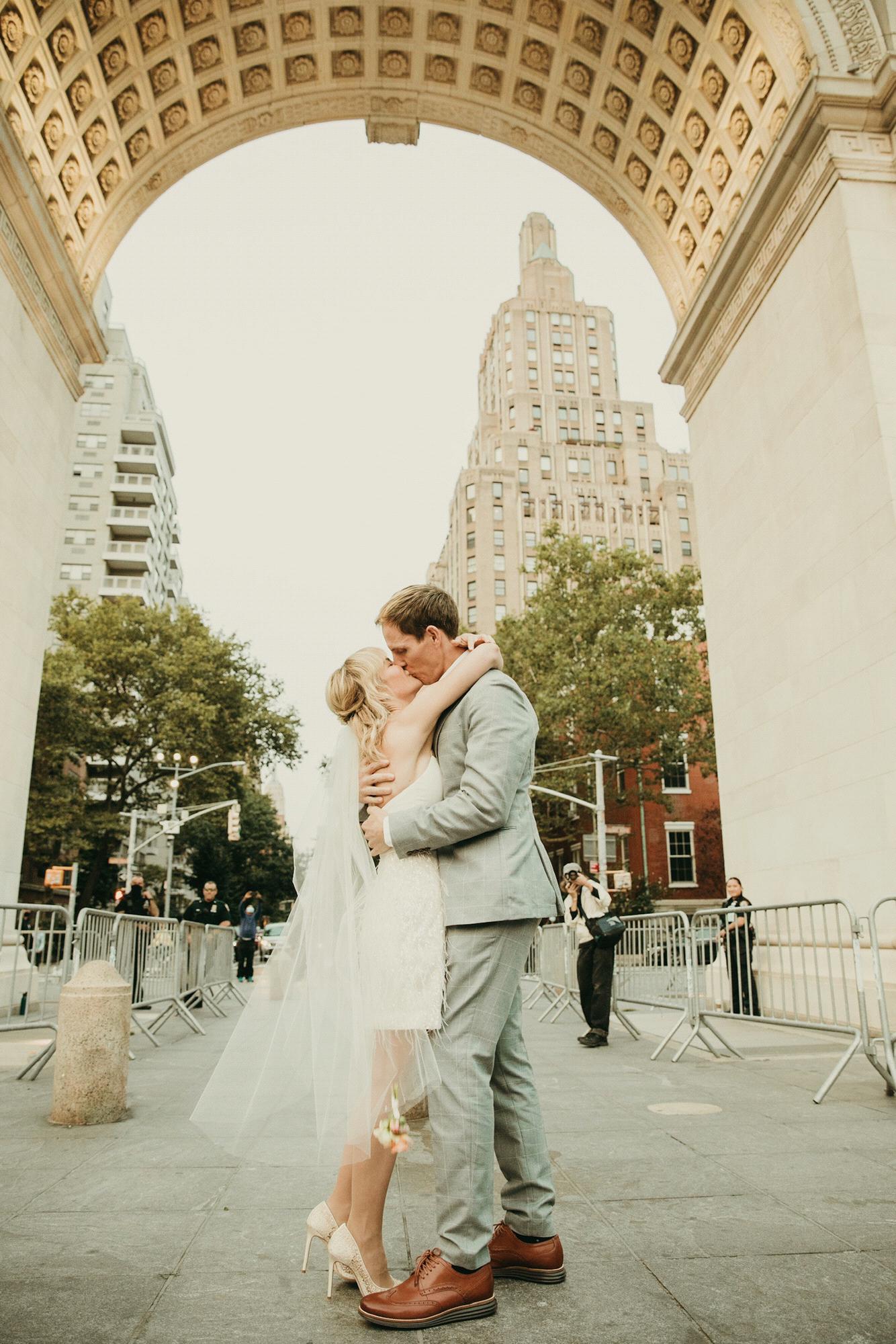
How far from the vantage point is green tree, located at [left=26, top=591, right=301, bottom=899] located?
38.3 meters

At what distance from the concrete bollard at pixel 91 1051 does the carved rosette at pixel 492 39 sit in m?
16.8

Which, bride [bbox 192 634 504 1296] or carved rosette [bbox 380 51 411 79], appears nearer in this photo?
bride [bbox 192 634 504 1296]

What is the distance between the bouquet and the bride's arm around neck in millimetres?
1247

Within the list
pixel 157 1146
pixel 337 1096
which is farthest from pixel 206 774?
pixel 337 1096

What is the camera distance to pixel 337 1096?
3.10 metres

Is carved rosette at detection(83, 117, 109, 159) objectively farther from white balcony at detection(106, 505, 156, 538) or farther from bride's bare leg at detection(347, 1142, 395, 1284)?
white balcony at detection(106, 505, 156, 538)

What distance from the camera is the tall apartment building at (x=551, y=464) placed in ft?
274

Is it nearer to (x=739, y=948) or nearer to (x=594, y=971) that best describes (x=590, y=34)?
(x=739, y=948)

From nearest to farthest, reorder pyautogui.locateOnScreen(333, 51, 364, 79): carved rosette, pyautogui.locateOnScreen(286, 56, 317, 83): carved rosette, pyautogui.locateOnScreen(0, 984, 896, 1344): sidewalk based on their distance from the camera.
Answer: pyautogui.locateOnScreen(0, 984, 896, 1344): sidewalk → pyautogui.locateOnScreen(286, 56, 317, 83): carved rosette → pyautogui.locateOnScreen(333, 51, 364, 79): carved rosette

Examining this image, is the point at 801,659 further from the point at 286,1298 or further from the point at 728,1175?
the point at 286,1298

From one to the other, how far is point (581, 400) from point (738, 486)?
284 feet

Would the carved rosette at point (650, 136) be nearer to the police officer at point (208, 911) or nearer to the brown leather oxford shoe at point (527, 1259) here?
the police officer at point (208, 911)

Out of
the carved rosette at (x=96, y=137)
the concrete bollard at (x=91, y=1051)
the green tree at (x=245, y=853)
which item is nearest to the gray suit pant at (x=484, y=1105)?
the concrete bollard at (x=91, y=1051)

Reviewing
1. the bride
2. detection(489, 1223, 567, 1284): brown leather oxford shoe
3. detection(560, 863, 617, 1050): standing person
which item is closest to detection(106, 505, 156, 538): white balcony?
detection(560, 863, 617, 1050): standing person
